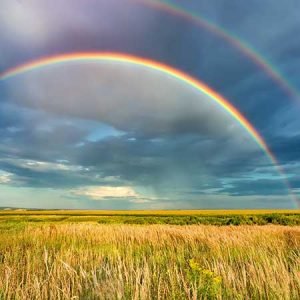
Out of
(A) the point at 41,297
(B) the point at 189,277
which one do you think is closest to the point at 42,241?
(A) the point at 41,297

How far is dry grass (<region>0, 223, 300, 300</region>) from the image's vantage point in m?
4.36

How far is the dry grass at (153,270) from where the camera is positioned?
436cm

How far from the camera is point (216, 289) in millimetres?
4211

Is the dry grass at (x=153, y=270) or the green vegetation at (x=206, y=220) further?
the green vegetation at (x=206, y=220)

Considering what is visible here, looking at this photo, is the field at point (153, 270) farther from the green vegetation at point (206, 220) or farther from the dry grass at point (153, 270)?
the green vegetation at point (206, 220)

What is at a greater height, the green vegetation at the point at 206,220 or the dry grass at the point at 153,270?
the green vegetation at the point at 206,220

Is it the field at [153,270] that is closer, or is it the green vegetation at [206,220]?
the field at [153,270]

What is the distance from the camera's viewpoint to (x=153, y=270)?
20.4ft

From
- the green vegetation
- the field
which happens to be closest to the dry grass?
the field

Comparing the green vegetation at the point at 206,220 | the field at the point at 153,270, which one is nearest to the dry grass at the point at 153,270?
the field at the point at 153,270

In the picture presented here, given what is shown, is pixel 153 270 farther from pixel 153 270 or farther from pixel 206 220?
pixel 206 220

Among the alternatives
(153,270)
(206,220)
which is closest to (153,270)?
(153,270)

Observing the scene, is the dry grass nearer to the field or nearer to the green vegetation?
the field

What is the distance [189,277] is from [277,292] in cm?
118
